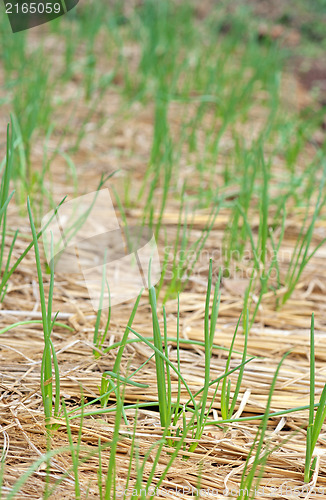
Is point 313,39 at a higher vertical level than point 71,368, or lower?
higher

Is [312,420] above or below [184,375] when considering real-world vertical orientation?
above

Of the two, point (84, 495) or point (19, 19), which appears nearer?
point (84, 495)

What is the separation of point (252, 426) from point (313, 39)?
4023mm

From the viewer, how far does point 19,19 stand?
2678mm

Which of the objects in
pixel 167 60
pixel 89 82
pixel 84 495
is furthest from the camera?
pixel 167 60

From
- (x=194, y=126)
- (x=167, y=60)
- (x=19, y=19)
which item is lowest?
(x=194, y=126)

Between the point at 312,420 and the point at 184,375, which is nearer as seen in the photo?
the point at 312,420

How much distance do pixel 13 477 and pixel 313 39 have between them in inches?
171

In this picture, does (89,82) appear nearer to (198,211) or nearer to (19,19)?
(19,19)

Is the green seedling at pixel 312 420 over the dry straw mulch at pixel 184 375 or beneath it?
over

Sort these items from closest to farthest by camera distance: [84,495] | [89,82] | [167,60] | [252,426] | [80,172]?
[84,495], [252,426], [80,172], [89,82], [167,60]

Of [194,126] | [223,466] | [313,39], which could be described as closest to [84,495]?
[223,466]

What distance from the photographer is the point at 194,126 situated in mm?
2443

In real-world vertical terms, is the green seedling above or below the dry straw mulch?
above
